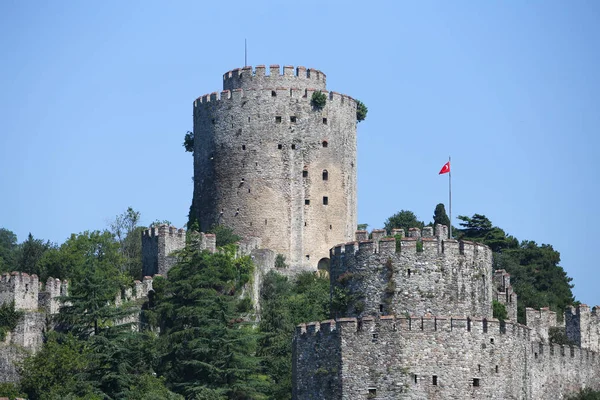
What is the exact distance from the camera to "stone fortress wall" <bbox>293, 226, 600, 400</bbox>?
187 feet

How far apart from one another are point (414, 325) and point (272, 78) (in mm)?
36700

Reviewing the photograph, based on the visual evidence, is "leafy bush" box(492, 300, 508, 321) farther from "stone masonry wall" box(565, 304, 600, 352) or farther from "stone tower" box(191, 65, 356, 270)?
"stone tower" box(191, 65, 356, 270)

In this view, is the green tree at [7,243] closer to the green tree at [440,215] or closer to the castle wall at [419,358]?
the green tree at [440,215]

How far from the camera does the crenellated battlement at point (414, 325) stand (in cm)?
5738

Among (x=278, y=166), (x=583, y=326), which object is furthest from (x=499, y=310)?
(x=278, y=166)

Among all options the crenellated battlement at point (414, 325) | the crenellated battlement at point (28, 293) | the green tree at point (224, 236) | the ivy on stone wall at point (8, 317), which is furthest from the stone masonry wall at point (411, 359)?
the green tree at point (224, 236)

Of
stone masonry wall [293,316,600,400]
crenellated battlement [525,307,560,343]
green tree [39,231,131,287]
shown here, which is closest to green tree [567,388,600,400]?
crenellated battlement [525,307,560,343]

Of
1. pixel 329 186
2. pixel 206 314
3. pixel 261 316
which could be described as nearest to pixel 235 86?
pixel 329 186

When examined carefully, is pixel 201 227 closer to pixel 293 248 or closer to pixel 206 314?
pixel 293 248

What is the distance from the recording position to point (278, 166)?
9094cm

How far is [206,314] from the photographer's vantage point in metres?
72.1

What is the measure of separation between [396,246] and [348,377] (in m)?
4.90

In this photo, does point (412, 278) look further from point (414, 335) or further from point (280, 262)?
point (280, 262)

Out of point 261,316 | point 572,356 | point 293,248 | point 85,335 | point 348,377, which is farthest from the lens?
point 293,248
